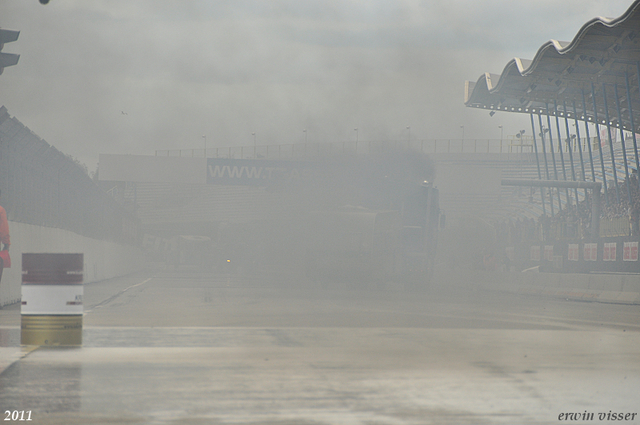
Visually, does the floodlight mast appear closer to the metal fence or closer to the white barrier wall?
the metal fence

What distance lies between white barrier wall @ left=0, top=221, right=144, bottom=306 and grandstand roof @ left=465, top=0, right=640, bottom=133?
21446mm

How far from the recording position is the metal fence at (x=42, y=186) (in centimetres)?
1727

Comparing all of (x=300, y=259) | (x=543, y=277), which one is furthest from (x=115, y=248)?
(x=543, y=277)

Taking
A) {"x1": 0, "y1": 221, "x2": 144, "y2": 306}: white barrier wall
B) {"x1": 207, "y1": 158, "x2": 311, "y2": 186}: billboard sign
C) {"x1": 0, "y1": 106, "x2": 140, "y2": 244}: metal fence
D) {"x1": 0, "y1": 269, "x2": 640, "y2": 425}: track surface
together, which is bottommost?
{"x1": 0, "y1": 269, "x2": 640, "y2": 425}: track surface

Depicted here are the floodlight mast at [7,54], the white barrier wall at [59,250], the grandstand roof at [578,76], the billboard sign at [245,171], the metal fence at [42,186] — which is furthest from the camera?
the billboard sign at [245,171]

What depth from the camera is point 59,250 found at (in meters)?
24.1

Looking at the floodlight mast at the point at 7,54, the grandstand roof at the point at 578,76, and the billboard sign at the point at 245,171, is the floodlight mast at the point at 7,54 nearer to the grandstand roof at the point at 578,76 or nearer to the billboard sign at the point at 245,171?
the grandstand roof at the point at 578,76

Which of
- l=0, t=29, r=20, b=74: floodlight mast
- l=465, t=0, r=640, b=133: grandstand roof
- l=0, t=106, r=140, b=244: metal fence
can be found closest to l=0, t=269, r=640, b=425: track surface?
l=0, t=29, r=20, b=74: floodlight mast

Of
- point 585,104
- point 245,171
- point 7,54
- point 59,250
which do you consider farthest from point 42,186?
point 245,171

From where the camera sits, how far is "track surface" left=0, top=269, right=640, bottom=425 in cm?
550

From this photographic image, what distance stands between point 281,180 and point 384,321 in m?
41.9

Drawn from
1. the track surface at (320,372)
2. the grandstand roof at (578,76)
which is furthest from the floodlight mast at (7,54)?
the grandstand roof at (578,76)

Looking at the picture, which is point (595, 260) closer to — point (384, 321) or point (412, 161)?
point (412, 161)

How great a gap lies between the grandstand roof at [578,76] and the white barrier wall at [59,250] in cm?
2145
